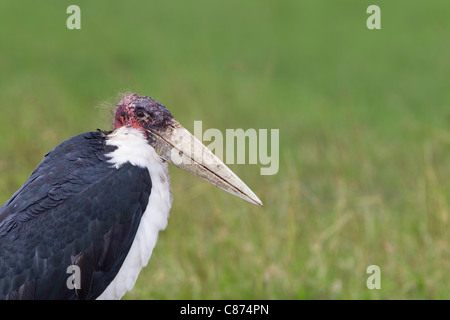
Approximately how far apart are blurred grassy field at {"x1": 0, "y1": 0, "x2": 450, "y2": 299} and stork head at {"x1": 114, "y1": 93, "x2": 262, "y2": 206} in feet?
1.30

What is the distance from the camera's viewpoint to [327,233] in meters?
7.24

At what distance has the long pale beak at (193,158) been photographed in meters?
4.71

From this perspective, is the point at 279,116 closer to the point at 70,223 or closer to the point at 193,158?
the point at 193,158

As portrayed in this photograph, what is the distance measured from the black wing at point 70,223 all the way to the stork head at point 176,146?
0.24 metres

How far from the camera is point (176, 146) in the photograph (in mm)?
4738

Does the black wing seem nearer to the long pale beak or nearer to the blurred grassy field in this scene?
the long pale beak

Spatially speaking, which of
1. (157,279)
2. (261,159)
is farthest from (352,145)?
(157,279)

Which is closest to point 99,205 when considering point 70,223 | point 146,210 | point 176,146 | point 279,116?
point 70,223

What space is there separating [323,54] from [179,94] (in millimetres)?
4337

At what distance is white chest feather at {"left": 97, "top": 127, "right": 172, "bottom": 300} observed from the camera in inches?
182

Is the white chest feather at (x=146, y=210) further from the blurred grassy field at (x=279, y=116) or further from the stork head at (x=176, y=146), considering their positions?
the blurred grassy field at (x=279, y=116)

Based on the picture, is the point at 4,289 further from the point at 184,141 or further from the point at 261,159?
the point at 261,159

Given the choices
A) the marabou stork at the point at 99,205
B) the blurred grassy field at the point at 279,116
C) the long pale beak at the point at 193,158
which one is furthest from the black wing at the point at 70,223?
the blurred grassy field at the point at 279,116

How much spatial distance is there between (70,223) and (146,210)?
19.3 inches
